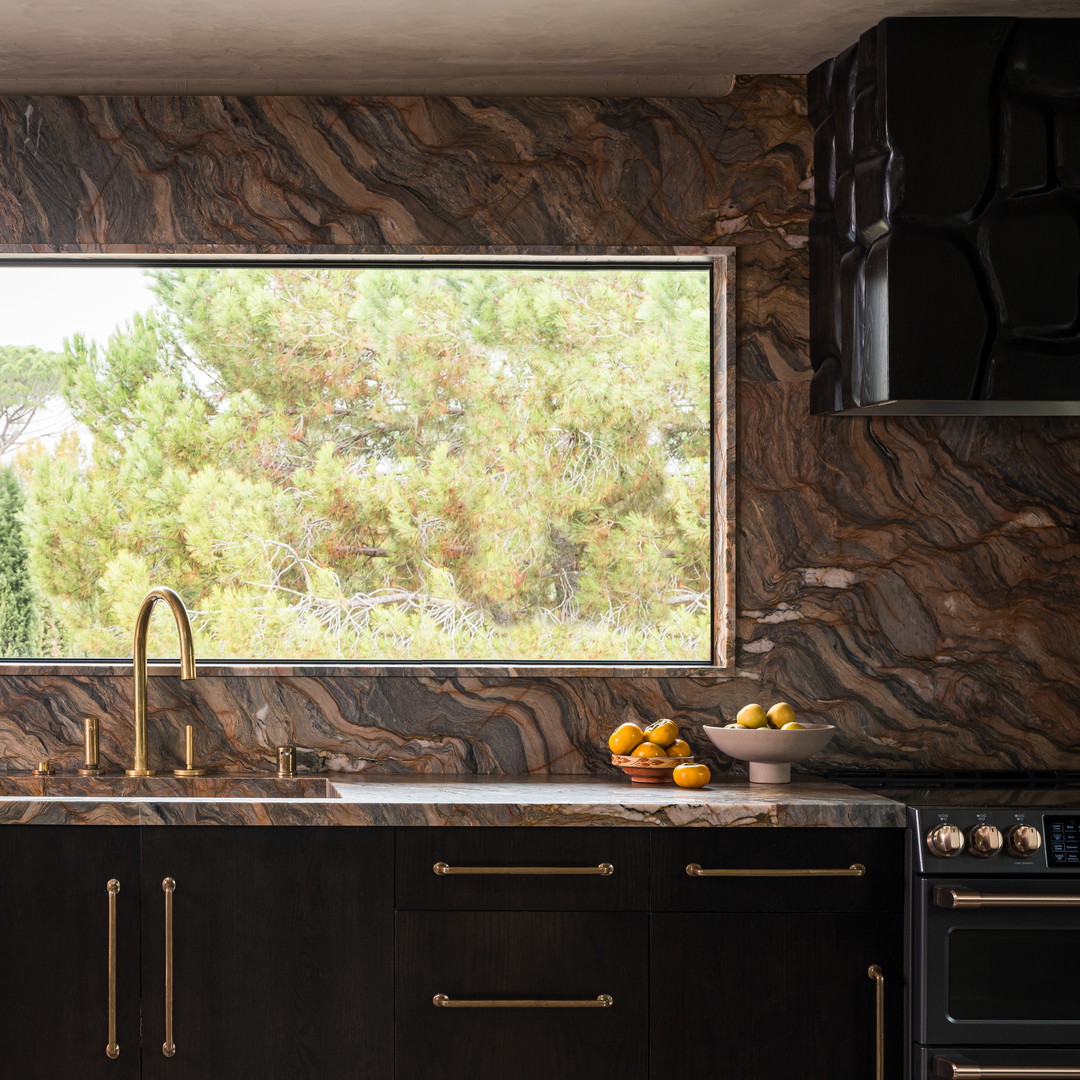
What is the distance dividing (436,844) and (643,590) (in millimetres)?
922

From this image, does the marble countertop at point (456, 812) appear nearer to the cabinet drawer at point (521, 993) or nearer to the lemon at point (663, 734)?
the cabinet drawer at point (521, 993)

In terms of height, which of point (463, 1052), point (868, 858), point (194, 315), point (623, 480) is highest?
point (194, 315)

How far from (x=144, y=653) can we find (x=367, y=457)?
691 millimetres

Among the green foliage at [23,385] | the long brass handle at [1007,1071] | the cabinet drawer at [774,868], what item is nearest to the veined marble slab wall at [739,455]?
the green foliage at [23,385]

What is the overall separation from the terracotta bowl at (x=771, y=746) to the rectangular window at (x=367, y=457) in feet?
1.10

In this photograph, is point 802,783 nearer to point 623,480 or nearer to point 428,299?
point 623,480

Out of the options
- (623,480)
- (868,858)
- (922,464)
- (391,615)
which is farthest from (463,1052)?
(922,464)

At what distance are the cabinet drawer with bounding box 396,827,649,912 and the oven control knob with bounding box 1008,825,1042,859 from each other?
0.68m

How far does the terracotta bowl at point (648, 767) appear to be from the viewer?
8.66 ft

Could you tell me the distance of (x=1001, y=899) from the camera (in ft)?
7.32

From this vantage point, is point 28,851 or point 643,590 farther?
point 643,590

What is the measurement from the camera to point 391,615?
297 cm

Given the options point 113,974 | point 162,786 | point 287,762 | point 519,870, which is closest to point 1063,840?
point 519,870

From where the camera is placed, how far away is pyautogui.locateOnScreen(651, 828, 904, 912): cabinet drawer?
233 centimetres
